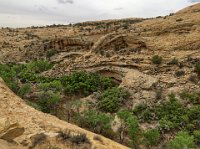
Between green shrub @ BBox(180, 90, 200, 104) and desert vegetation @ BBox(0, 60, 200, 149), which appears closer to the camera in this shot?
desert vegetation @ BBox(0, 60, 200, 149)

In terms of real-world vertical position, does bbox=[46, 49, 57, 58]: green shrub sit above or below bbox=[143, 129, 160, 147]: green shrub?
above

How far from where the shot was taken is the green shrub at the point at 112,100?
30625 millimetres

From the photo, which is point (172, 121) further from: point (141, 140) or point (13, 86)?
point (13, 86)

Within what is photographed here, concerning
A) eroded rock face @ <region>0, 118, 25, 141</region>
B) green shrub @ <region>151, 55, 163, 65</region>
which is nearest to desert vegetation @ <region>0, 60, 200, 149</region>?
green shrub @ <region>151, 55, 163, 65</region>

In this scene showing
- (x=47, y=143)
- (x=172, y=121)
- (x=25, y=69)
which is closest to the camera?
(x=47, y=143)

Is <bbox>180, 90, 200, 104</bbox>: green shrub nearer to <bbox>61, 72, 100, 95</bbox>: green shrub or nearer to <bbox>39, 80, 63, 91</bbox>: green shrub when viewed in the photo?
<bbox>61, 72, 100, 95</bbox>: green shrub

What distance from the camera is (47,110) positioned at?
2969cm

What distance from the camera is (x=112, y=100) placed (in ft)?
101

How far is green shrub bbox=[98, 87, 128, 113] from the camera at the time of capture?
100 ft

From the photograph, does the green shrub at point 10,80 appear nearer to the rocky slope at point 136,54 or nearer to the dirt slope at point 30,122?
the rocky slope at point 136,54

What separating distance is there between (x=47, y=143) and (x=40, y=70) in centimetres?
2749

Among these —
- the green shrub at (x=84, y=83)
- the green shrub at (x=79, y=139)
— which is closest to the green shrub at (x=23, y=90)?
the green shrub at (x=84, y=83)

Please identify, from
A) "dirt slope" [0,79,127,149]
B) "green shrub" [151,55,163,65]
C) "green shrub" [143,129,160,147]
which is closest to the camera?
"dirt slope" [0,79,127,149]

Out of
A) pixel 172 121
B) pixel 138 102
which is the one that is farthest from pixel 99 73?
pixel 172 121
